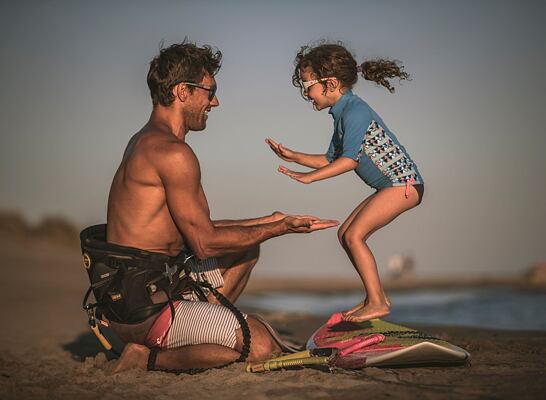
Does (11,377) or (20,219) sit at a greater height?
(20,219)

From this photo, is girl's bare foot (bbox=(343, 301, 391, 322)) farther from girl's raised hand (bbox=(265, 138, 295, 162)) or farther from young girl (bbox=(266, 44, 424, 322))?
girl's raised hand (bbox=(265, 138, 295, 162))

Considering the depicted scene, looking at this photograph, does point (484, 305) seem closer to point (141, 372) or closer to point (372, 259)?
point (372, 259)

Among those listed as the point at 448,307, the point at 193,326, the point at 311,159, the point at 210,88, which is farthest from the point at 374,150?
the point at 448,307

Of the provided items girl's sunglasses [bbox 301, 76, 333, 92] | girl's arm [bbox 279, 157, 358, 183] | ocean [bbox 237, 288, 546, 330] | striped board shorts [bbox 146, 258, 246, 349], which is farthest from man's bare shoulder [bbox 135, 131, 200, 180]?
ocean [bbox 237, 288, 546, 330]

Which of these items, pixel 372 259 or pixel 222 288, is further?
pixel 222 288

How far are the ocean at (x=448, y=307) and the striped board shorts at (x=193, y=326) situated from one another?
12.8 ft

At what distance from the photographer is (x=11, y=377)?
4758mm

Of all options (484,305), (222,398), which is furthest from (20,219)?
(222,398)

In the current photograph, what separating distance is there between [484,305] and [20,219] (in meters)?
17.3

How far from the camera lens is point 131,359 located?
4578 mm

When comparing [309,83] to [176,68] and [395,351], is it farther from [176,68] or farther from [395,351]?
[395,351]

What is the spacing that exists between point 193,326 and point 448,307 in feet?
26.9

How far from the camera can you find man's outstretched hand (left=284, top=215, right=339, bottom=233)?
16.0ft

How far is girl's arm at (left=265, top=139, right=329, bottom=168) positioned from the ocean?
119 inches
